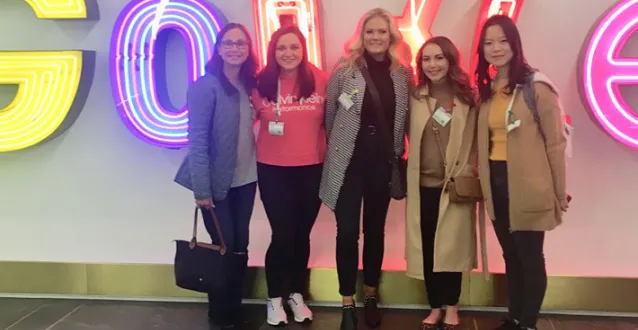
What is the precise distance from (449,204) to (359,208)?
444 mm

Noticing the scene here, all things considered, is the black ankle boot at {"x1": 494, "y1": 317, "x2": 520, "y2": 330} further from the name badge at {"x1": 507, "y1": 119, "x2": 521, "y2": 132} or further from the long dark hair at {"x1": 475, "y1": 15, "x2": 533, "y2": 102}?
the long dark hair at {"x1": 475, "y1": 15, "x2": 533, "y2": 102}

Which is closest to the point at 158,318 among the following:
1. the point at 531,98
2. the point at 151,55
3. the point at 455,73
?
the point at 151,55

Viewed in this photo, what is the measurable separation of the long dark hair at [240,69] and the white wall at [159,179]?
23.0 inches

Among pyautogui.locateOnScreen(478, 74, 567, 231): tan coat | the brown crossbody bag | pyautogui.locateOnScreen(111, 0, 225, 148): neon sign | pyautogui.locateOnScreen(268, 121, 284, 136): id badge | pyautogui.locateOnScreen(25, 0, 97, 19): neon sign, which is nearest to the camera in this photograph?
pyautogui.locateOnScreen(478, 74, 567, 231): tan coat

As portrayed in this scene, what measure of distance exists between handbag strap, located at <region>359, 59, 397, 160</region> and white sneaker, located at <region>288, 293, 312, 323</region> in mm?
963

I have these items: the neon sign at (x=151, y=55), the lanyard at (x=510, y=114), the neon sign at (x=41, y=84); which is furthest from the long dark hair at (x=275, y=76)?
the neon sign at (x=41, y=84)

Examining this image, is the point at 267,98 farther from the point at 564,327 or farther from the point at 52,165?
the point at 564,327

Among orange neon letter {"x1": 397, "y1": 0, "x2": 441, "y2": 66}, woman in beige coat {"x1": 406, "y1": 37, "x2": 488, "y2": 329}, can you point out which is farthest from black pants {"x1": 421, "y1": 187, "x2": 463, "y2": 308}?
orange neon letter {"x1": 397, "y1": 0, "x2": 441, "y2": 66}

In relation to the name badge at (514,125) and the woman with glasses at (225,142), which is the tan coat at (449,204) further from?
the woman with glasses at (225,142)

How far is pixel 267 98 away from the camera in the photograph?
115 inches

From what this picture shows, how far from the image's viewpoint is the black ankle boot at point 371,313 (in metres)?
3.07

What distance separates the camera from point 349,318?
297 cm

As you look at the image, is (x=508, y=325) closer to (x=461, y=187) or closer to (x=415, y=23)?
(x=461, y=187)

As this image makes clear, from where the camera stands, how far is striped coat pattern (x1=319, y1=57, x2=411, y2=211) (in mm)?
2811
